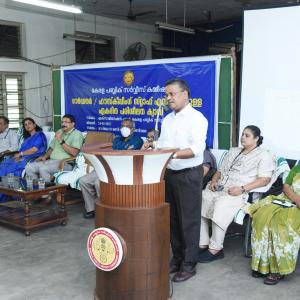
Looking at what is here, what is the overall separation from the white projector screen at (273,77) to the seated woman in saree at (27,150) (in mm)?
2646

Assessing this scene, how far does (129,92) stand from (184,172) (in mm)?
3108

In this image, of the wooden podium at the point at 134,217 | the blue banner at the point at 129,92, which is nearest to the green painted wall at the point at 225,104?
the blue banner at the point at 129,92

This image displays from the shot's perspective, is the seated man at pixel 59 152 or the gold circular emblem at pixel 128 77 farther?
the gold circular emblem at pixel 128 77

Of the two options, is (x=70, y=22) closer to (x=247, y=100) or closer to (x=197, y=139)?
(x=247, y=100)

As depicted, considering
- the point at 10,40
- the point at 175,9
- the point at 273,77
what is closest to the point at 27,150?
the point at 273,77

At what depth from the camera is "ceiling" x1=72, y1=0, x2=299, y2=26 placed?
29.7ft

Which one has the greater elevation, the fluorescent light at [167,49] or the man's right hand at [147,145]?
the fluorescent light at [167,49]

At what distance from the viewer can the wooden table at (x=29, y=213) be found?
4.03m

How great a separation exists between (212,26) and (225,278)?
933 centimetres

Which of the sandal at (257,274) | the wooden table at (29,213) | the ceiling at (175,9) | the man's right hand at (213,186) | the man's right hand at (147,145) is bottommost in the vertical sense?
the sandal at (257,274)

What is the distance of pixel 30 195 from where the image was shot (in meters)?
4.00

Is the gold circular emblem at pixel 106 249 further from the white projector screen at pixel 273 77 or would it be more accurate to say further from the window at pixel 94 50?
the window at pixel 94 50

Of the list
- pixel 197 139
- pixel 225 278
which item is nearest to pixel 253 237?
pixel 225 278

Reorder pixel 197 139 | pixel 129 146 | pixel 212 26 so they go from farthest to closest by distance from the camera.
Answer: pixel 212 26 < pixel 129 146 < pixel 197 139
